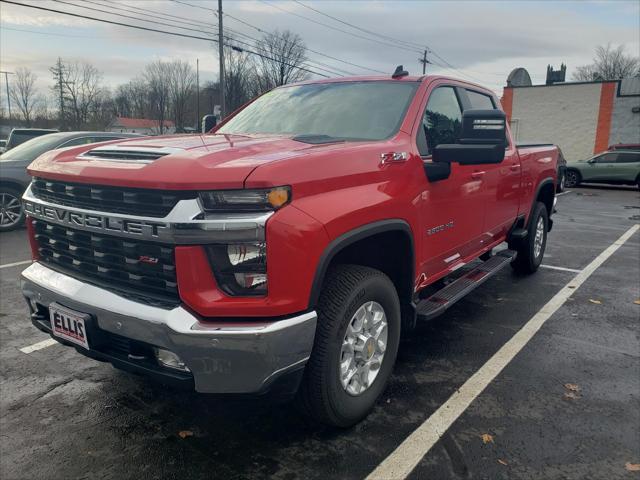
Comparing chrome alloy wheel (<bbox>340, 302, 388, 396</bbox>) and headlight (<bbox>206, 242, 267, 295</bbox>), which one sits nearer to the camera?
headlight (<bbox>206, 242, 267, 295</bbox>)

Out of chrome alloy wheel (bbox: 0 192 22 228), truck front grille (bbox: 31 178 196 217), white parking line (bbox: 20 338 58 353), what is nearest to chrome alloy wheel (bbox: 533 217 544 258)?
truck front grille (bbox: 31 178 196 217)

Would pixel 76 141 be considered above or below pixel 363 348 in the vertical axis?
above

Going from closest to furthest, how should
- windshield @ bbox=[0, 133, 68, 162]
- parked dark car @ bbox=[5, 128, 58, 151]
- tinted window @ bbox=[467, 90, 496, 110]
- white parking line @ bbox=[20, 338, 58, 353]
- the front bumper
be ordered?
1. the front bumper
2. white parking line @ bbox=[20, 338, 58, 353]
3. tinted window @ bbox=[467, 90, 496, 110]
4. windshield @ bbox=[0, 133, 68, 162]
5. parked dark car @ bbox=[5, 128, 58, 151]

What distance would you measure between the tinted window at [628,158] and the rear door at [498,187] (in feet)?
54.2

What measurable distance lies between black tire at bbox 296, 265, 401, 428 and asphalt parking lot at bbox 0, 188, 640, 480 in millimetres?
183

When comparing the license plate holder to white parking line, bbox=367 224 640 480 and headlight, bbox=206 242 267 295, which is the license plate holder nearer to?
headlight, bbox=206 242 267 295

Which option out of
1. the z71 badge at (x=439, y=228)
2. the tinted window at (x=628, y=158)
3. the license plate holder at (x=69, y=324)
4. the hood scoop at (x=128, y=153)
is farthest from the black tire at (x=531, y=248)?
the tinted window at (x=628, y=158)

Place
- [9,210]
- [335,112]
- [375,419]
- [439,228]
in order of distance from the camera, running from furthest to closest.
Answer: [9,210]
[335,112]
[439,228]
[375,419]

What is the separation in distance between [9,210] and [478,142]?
8.28m

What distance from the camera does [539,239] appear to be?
6.37m

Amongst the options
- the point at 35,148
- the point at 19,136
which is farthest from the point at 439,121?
the point at 19,136

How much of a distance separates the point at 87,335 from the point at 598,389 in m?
3.16

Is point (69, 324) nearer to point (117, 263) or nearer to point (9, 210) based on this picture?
point (117, 263)

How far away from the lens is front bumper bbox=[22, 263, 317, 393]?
216 cm
